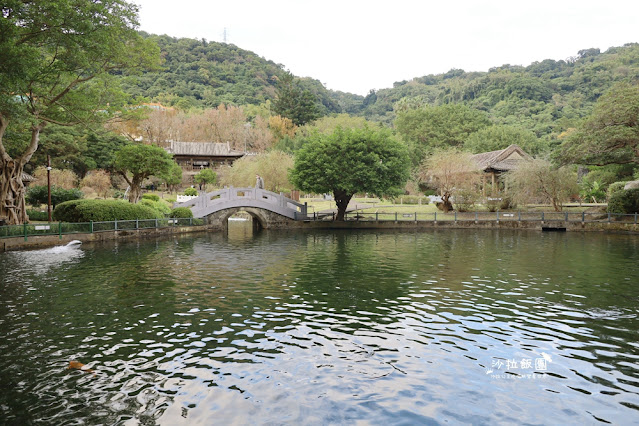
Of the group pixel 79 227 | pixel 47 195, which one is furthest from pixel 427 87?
pixel 79 227

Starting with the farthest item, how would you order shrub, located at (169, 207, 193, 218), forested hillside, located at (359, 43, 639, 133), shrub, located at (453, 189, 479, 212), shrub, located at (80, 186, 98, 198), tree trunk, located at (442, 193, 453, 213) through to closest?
forested hillside, located at (359, 43, 639, 133)
shrub, located at (80, 186, 98, 198)
tree trunk, located at (442, 193, 453, 213)
shrub, located at (453, 189, 479, 212)
shrub, located at (169, 207, 193, 218)

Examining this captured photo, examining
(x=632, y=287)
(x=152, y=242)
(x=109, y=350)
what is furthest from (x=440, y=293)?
(x=152, y=242)

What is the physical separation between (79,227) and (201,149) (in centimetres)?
4186

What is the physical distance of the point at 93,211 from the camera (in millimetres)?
27891

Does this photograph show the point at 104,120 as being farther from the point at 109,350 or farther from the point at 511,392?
the point at 511,392

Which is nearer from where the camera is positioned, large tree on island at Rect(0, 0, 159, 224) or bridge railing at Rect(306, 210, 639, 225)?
large tree on island at Rect(0, 0, 159, 224)

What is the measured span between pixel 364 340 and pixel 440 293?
5260 mm

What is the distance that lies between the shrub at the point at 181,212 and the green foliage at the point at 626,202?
34298 millimetres

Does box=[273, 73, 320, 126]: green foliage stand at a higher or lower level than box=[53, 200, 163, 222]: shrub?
higher

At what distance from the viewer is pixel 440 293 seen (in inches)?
540

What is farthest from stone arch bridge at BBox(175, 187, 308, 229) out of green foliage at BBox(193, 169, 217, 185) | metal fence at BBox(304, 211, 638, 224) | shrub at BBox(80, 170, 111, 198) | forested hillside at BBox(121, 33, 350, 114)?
forested hillside at BBox(121, 33, 350, 114)

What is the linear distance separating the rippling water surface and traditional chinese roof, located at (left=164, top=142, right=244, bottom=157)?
4836 cm

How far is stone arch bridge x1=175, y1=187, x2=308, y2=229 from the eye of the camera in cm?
3794

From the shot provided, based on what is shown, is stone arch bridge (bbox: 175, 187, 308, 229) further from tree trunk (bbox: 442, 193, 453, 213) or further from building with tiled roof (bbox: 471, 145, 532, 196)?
building with tiled roof (bbox: 471, 145, 532, 196)
